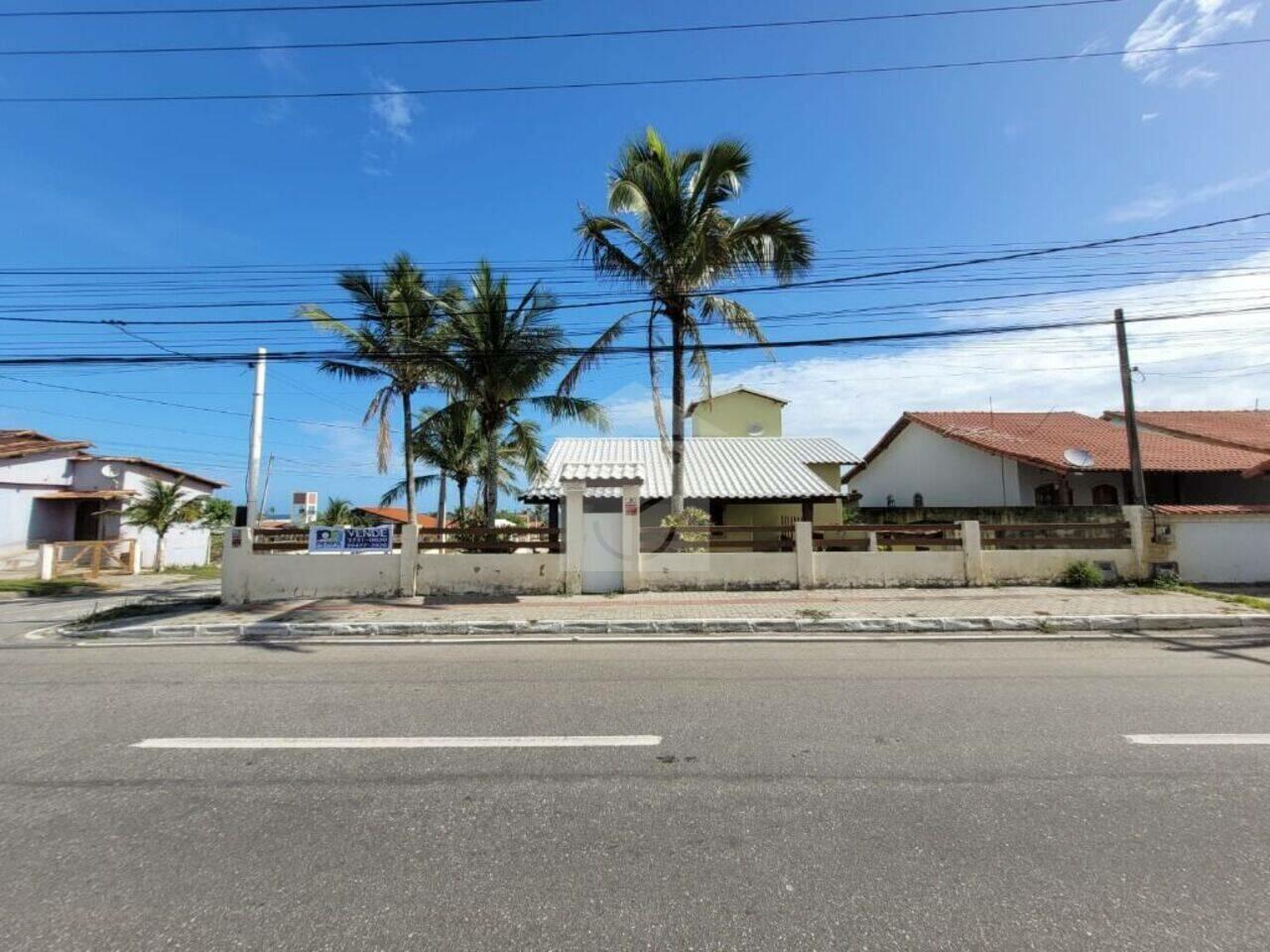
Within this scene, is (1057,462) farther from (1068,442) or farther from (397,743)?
(397,743)

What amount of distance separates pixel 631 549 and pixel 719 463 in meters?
11.0

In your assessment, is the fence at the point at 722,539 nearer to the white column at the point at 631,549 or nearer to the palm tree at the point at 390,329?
the white column at the point at 631,549

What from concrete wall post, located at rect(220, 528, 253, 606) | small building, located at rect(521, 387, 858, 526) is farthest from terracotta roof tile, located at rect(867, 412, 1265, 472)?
concrete wall post, located at rect(220, 528, 253, 606)

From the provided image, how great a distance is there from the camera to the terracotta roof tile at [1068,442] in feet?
68.2

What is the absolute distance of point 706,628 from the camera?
375 inches

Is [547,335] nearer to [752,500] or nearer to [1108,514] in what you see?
[752,500]

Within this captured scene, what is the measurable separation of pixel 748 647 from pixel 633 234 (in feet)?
30.3

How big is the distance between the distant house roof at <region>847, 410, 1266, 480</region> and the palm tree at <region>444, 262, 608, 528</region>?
14882mm

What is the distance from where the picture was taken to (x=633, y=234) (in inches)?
544

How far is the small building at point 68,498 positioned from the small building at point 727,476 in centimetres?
1779

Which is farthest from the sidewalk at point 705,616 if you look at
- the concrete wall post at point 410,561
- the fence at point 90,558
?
the fence at point 90,558

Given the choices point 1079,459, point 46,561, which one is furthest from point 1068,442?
point 46,561

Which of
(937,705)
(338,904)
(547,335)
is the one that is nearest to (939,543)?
(937,705)

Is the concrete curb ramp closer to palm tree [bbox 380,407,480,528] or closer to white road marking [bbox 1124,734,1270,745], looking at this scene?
white road marking [bbox 1124,734,1270,745]
